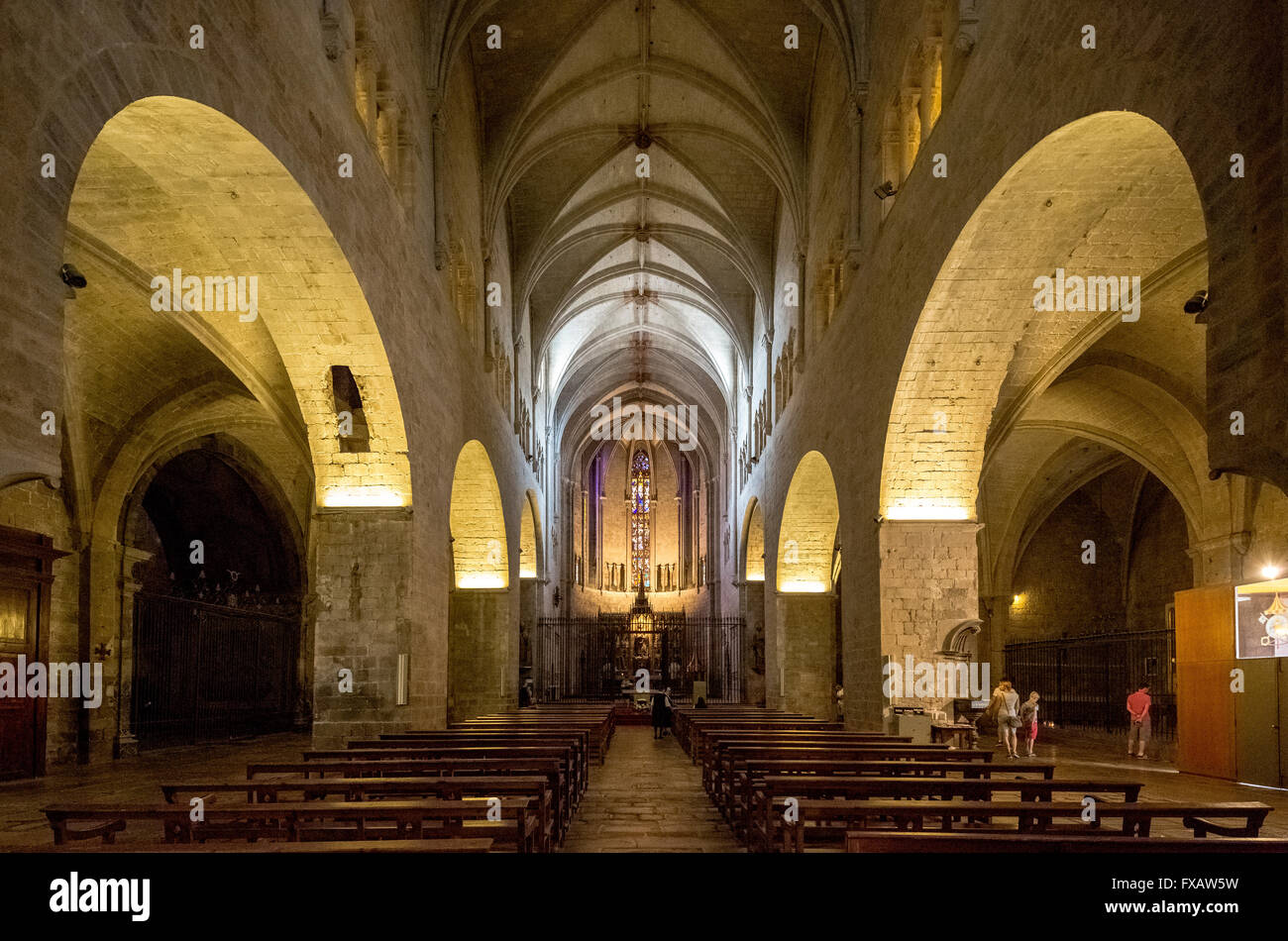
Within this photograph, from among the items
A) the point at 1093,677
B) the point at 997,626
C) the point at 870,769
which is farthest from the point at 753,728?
the point at 1093,677

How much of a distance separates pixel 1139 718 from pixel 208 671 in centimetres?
1690

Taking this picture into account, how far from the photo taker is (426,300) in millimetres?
15375

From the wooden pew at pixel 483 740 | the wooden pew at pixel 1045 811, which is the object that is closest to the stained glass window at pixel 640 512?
the wooden pew at pixel 483 740

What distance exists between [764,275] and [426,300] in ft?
36.5

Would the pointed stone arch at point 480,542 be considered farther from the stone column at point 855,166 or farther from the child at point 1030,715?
the child at point 1030,715

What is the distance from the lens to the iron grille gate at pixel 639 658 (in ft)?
119

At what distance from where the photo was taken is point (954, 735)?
41.1 ft

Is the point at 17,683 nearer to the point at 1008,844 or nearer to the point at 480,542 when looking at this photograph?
the point at 480,542

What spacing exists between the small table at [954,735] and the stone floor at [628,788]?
61 cm

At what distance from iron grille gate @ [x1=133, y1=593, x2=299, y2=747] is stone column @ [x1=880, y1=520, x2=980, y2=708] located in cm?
1160
